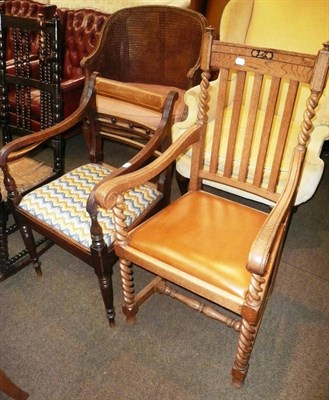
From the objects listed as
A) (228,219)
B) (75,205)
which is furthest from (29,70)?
(228,219)

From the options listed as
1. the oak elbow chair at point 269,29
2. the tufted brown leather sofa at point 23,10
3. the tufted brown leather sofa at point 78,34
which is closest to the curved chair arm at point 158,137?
the oak elbow chair at point 269,29

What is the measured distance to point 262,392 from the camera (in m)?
1.30

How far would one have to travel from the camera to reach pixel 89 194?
4.55 feet

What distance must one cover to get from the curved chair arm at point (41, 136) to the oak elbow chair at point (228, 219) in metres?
0.52

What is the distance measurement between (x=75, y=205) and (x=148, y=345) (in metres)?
0.66

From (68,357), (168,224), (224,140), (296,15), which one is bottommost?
(68,357)

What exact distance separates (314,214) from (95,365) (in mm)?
1611

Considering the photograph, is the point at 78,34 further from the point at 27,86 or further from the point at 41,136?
the point at 41,136

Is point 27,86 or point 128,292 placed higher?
point 27,86

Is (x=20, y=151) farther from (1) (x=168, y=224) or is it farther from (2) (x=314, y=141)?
(2) (x=314, y=141)

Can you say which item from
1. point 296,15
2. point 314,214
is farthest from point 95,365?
point 296,15

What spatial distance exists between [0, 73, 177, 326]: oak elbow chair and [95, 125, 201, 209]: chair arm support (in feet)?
0.29

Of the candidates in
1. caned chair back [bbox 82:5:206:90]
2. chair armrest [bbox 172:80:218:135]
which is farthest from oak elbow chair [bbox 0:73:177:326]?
caned chair back [bbox 82:5:206:90]

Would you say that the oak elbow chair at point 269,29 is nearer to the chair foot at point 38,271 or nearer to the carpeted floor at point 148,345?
the carpeted floor at point 148,345
